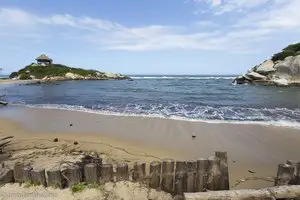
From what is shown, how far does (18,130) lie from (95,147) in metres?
4.99

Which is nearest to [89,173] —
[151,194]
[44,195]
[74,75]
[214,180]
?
[44,195]

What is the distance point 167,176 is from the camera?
16.1ft

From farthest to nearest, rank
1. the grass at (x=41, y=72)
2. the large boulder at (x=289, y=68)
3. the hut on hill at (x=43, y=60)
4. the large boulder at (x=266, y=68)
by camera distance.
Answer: the hut on hill at (x=43, y=60), the grass at (x=41, y=72), the large boulder at (x=266, y=68), the large boulder at (x=289, y=68)

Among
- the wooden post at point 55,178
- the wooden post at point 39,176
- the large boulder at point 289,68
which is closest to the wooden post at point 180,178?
the wooden post at point 55,178

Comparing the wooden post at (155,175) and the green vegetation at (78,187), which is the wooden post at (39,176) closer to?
the green vegetation at (78,187)

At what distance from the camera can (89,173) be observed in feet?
16.2

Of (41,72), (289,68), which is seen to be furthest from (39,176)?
(41,72)

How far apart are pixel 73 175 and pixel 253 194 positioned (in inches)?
127

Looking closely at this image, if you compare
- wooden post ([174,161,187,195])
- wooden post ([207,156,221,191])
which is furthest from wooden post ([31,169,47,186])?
wooden post ([207,156,221,191])

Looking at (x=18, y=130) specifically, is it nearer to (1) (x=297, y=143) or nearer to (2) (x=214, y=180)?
(2) (x=214, y=180)

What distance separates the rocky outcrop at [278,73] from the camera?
47406mm

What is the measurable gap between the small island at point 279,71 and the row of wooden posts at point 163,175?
4647 cm

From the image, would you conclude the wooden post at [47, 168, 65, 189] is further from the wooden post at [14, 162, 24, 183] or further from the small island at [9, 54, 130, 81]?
the small island at [9, 54, 130, 81]

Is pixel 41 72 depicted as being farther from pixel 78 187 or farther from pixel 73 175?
pixel 78 187
